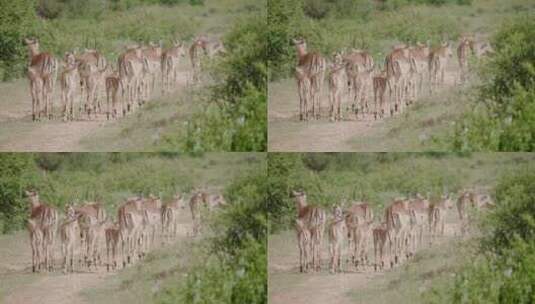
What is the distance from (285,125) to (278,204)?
300 mm

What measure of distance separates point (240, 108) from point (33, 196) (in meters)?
→ 0.84

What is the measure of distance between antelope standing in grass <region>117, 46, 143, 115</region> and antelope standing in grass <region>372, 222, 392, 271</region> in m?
1.04

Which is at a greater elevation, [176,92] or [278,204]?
[176,92]

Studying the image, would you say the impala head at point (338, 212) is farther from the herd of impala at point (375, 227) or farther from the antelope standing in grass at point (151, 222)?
the antelope standing in grass at point (151, 222)

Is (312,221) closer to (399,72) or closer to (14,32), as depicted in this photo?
(399,72)

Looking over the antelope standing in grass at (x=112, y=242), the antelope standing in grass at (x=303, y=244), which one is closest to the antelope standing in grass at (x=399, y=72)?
the antelope standing in grass at (x=303, y=244)

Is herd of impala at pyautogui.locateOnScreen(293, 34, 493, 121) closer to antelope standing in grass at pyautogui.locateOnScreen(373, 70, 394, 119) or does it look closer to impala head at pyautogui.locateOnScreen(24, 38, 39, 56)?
antelope standing in grass at pyautogui.locateOnScreen(373, 70, 394, 119)

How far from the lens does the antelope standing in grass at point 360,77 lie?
12.0 feet

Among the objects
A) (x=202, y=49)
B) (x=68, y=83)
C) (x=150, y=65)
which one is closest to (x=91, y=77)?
(x=68, y=83)

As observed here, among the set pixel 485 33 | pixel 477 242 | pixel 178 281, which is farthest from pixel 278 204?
pixel 485 33

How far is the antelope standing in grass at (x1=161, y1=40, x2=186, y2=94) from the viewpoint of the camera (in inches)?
143

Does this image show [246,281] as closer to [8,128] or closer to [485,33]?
[8,128]

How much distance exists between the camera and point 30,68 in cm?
359

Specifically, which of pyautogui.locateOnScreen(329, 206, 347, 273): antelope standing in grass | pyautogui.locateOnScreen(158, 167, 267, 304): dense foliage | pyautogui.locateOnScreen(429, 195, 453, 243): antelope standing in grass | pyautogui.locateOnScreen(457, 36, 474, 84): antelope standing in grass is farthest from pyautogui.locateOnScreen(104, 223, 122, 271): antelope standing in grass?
pyautogui.locateOnScreen(457, 36, 474, 84): antelope standing in grass
